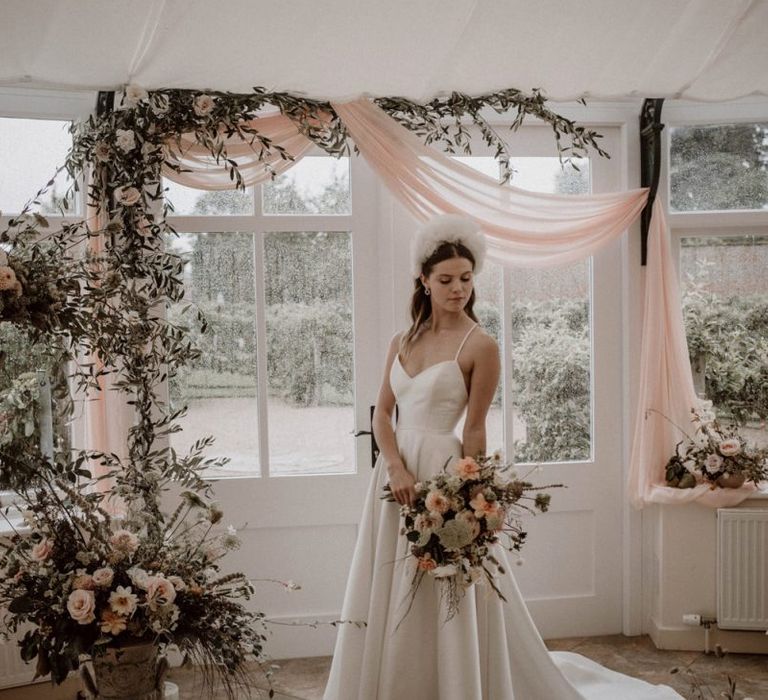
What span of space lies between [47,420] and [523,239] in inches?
81.7

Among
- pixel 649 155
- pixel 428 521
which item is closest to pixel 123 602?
pixel 428 521

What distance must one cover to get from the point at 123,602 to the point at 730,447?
254cm

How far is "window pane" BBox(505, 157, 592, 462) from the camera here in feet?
11.8

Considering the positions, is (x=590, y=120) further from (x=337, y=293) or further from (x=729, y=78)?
(x=337, y=293)

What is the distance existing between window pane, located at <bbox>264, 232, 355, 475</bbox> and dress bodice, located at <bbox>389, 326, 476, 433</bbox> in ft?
2.64

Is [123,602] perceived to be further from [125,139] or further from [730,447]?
[730,447]

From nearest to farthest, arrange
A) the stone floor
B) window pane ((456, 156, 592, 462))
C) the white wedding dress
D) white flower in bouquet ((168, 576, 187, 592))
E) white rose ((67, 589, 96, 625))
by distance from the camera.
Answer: white rose ((67, 589, 96, 625)) < white flower in bouquet ((168, 576, 187, 592)) < the white wedding dress < the stone floor < window pane ((456, 156, 592, 462))

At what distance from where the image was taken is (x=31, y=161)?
3227 mm

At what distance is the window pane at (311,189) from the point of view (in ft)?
11.2

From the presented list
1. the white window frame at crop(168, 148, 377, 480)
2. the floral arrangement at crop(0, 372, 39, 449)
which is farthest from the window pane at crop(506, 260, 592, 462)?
the floral arrangement at crop(0, 372, 39, 449)

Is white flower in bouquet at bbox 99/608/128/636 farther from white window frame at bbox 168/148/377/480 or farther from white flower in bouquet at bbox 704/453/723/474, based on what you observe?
white flower in bouquet at bbox 704/453/723/474

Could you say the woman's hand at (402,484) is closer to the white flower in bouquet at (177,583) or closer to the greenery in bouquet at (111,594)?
the greenery in bouquet at (111,594)

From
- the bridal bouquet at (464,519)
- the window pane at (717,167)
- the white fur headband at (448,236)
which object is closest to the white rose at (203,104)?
the white fur headband at (448,236)

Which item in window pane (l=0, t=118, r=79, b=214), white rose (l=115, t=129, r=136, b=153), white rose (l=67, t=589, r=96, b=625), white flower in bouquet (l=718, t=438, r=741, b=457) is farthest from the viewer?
white flower in bouquet (l=718, t=438, r=741, b=457)
